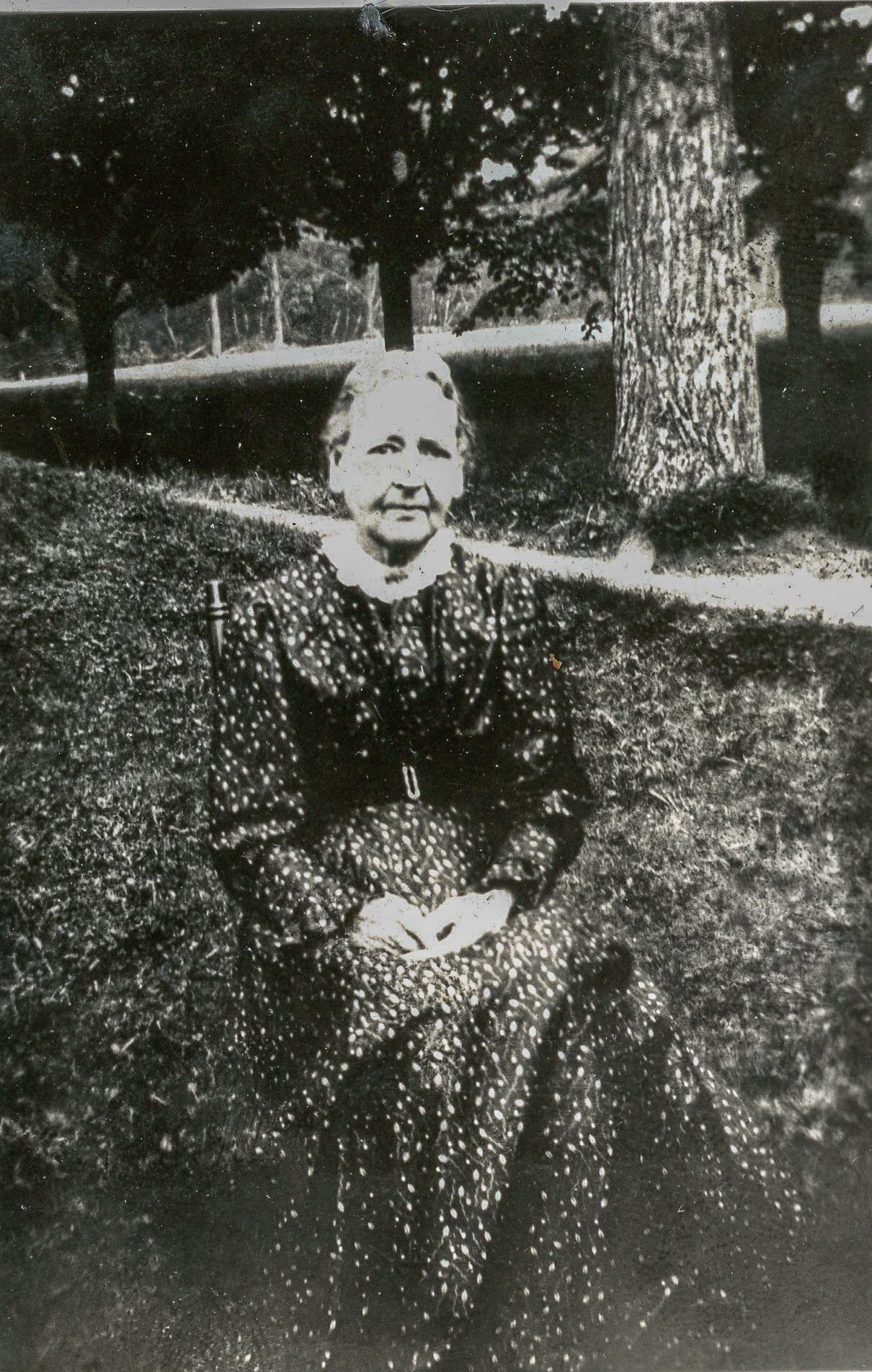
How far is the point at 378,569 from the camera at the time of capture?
2047mm

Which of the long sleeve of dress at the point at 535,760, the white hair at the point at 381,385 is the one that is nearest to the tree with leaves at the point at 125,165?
the white hair at the point at 381,385

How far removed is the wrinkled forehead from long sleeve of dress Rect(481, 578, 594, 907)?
37cm

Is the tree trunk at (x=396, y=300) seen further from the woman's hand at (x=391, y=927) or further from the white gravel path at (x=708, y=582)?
the woman's hand at (x=391, y=927)

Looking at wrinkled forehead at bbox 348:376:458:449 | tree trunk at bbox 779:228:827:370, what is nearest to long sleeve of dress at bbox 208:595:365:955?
wrinkled forehead at bbox 348:376:458:449

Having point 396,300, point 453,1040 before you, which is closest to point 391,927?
point 453,1040

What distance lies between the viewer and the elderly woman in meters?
1.97

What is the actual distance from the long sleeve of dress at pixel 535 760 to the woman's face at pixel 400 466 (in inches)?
9.8

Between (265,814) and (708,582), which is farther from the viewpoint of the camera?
(708,582)

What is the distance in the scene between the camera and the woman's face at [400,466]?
2018 mm

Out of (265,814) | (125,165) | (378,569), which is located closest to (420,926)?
(265,814)

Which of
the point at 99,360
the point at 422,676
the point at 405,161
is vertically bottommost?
the point at 422,676

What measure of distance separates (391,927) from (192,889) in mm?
447

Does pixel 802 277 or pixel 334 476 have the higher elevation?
pixel 802 277

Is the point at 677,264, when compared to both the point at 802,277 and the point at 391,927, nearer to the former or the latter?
the point at 802,277
